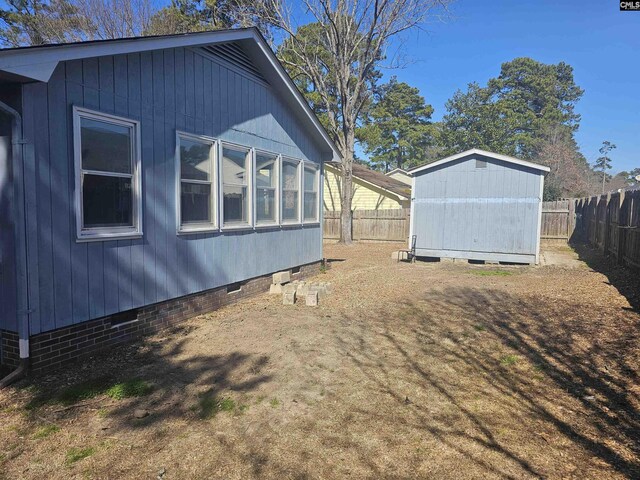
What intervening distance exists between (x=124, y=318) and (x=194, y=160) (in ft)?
8.51

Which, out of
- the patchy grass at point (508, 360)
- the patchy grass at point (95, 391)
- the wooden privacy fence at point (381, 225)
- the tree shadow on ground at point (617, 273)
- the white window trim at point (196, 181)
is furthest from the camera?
the wooden privacy fence at point (381, 225)

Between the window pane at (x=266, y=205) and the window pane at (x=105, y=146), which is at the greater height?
the window pane at (x=105, y=146)

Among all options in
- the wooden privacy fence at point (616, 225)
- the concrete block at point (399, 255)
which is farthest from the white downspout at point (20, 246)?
the concrete block at point (399, 255)

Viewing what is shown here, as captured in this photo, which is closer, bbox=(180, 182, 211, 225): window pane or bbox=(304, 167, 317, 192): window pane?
bbox=(180, 182, 211, 225): window pane

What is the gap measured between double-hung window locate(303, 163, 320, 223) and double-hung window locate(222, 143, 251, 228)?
2.46 m

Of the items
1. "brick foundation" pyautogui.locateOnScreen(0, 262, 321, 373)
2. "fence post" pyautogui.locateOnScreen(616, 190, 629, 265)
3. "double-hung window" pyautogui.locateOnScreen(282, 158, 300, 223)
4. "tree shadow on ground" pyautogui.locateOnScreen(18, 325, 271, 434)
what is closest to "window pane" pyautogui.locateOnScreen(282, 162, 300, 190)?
"double-hung window" pyautogui.locateOnScreen(282, 158, 300, 223)

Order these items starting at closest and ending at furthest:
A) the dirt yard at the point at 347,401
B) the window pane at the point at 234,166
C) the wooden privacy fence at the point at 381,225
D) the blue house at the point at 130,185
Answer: the dirt yard at the point at 347,401
the blue house at the point at 130,185
the window pane at the point at 234,166
the wooden privacy fence at the point at 381,225

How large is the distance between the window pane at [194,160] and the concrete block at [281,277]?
2705 mm

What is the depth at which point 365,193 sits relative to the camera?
24859 mm

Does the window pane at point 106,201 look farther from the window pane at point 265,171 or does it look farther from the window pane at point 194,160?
the window pane at point 265,171

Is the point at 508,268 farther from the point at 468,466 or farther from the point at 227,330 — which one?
the point at 468,466

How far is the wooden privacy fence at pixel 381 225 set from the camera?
21.4m

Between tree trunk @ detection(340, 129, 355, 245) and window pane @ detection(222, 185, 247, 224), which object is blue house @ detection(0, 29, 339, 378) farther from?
tree trunk @ detection(340, 129, 355, 245)

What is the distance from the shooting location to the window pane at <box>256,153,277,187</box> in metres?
8.36
